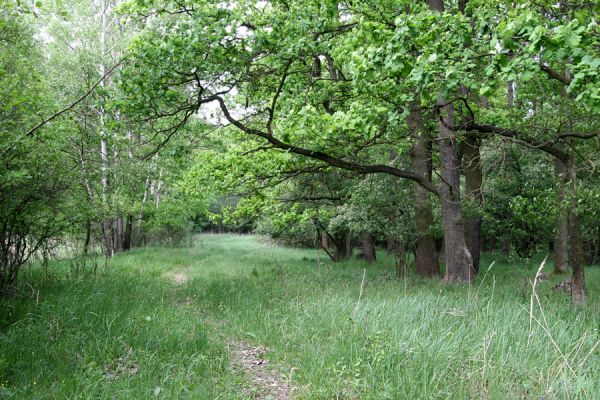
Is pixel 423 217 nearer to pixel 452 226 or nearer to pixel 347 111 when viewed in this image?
pixel 452 226

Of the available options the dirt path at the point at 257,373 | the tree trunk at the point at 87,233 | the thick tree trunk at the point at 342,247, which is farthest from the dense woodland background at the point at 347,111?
the thick tree trunk at the point at 342,247

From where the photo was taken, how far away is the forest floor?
399 cm

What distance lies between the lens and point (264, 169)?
10047mm

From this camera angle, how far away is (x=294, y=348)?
5.41 metres

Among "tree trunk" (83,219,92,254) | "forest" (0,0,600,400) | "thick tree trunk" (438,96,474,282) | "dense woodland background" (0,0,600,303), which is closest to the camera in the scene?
"forest" (0,0,600,400)

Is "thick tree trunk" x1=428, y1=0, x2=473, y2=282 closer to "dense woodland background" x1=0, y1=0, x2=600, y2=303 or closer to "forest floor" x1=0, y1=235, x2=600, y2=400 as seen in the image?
"dense woodland background" x1=0, y1=0, x2=600, y2=303

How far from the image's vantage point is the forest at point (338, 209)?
171 inches

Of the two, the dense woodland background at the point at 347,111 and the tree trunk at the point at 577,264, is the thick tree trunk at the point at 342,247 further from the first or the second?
the tree trunk at the point at 577,264

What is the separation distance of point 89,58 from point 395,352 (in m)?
15.9

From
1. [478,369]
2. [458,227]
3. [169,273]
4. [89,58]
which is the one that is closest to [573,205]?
[458,227]

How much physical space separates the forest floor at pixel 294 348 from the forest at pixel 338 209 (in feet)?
0.11

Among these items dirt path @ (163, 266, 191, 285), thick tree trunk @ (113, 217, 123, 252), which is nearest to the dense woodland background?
dirt path @ (163, 266, 191, 285)

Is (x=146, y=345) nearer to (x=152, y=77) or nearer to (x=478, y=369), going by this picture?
(x=478, y=369)

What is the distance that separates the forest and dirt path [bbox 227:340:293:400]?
27mm
